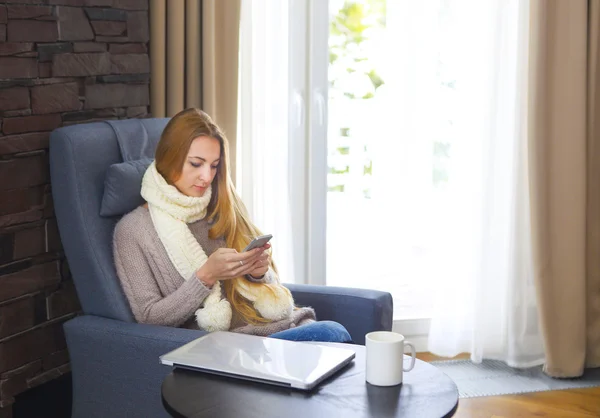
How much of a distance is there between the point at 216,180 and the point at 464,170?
4.51 feet

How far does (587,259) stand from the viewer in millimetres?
3275

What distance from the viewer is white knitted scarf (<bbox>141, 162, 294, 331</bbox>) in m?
2.07

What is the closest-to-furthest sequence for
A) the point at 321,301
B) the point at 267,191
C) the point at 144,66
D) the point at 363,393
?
the point at 363,393 → the point at 321,301 → the point at 144,66 → the point at 267,191

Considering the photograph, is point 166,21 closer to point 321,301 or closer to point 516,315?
point 321,301

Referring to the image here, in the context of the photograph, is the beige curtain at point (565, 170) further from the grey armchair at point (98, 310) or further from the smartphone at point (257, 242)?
the grey armchair at point (98, 310)

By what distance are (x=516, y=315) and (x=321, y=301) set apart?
3.92 ft

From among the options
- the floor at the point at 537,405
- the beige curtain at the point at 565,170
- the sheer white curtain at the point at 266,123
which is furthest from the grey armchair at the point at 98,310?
the beige curtain at the point at 565,170

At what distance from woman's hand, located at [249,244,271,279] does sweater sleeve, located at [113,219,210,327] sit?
15 cm

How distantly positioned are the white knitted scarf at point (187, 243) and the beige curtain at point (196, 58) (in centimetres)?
70

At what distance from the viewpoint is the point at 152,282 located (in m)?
2.06

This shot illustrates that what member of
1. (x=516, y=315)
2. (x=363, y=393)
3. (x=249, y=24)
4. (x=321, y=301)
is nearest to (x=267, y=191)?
(x=249, y=24)

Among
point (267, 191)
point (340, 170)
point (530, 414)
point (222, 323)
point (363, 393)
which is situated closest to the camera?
point (363, 393)

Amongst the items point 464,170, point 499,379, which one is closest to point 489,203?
point 464,170

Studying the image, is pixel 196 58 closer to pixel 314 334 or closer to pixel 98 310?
pixel 98 310
